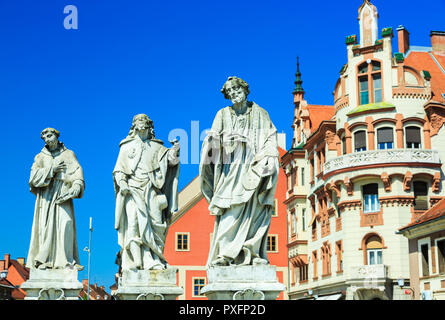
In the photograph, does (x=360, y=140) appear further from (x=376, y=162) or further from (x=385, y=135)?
(x=376, y=162)

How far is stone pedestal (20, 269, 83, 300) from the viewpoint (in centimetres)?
950

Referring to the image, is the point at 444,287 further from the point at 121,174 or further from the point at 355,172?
the point at 121,174

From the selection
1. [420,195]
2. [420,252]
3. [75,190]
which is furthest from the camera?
[420,195]

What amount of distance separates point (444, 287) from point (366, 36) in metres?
21.1

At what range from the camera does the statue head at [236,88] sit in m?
8.87

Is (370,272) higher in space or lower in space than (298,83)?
lower

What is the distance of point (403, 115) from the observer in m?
48.6

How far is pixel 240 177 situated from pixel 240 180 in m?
0.04

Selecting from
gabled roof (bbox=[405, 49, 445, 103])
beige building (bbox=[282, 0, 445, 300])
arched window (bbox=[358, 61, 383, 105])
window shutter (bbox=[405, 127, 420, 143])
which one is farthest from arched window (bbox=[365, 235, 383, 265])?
gabled roof (bbox=[405, 49, 445, 103])

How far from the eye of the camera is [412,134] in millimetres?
49062

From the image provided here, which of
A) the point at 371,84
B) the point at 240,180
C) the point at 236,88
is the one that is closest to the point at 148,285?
the point at 240,180

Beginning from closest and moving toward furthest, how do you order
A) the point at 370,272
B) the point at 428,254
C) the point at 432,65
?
the point at 428,254, the point at 370,272, the point at 432,65
